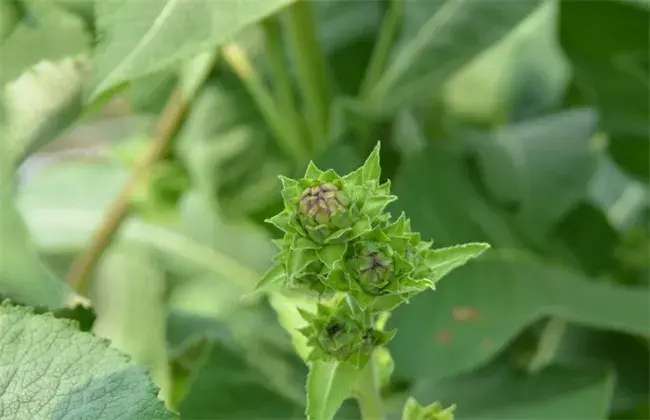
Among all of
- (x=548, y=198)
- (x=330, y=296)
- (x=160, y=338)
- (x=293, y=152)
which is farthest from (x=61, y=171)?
(x=330, y=296)

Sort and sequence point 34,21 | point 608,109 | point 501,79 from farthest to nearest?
point 501,79 < point 608,109 < point 34,21

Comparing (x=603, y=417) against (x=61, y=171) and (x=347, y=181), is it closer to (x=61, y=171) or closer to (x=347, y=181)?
(x=347, y=181)

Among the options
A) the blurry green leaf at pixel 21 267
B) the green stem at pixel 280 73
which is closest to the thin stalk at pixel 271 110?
the green stem at pixel 280 73

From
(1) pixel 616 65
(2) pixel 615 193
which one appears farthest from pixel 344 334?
(2) pixel 615 193

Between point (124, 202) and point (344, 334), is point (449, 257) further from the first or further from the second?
point (124, 202)

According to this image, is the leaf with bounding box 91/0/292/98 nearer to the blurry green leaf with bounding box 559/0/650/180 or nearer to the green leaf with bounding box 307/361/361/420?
the green leaf with bounding box 307/361/361/420

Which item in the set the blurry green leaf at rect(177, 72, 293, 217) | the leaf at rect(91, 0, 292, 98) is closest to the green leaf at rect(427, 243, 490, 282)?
the leaf at rect(91, 0, 292, 98)

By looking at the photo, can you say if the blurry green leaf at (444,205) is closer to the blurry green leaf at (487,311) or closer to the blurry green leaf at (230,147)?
the blurry green leaf at (487,311)
